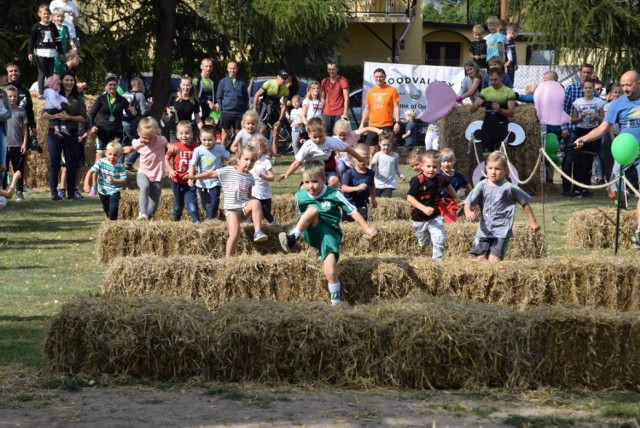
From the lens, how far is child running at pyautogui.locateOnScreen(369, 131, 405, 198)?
15.6 metres

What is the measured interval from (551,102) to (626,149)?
3878mm

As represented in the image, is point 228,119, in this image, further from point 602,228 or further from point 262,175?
point 602,228

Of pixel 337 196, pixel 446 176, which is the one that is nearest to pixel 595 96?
pixel 446 176

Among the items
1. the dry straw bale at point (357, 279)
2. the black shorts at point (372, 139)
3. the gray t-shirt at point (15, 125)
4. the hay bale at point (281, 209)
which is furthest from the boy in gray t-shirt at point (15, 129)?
the dry straw bale at point (357, 279)

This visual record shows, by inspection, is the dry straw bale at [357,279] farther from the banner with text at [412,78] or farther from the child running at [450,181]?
the banner with text at [412,78]

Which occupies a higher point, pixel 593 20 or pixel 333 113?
pixel 593 20

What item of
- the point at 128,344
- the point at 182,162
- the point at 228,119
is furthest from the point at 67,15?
the point at 128,344

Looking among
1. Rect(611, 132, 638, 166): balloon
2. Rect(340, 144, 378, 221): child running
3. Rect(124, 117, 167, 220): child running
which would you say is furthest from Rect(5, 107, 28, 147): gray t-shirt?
Rect(611, 132, 638, 166): balloon

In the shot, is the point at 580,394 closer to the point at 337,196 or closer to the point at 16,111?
the point at 337,196

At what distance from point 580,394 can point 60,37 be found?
46.4ft

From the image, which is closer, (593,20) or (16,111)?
(16,111)

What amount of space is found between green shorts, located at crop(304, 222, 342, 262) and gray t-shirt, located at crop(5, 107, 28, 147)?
8.05m

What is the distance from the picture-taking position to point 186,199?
14039 millimetres

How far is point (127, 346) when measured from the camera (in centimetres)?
768
